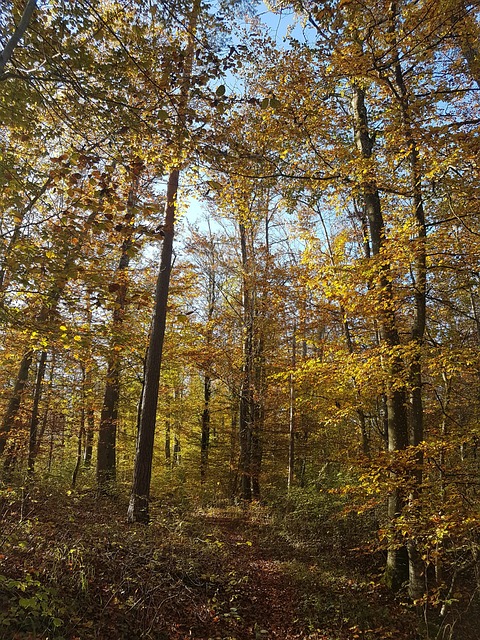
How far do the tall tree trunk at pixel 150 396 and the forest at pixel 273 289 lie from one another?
6cm

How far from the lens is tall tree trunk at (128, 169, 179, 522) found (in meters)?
8.32

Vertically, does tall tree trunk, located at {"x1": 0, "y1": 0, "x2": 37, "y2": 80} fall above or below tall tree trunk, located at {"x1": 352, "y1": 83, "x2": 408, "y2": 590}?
above

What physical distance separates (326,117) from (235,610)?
8.57m

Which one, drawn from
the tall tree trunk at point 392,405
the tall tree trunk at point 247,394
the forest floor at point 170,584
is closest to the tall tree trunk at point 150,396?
the forest floor at point 170,584

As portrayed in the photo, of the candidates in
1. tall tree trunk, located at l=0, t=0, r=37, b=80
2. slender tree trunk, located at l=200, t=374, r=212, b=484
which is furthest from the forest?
slender tree trunk, located at l=200, t=374, r=212, b=484

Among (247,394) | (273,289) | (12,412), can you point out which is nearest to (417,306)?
(273,289)

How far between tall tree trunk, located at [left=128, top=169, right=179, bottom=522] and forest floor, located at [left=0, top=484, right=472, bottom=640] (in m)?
0.51

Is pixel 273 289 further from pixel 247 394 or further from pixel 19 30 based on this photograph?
pixel 19 30

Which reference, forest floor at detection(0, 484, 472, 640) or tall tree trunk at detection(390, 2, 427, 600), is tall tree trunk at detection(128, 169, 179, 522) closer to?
forest floor at detection(0, 484, 472, 640)

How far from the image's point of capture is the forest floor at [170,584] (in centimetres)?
433

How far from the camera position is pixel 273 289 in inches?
460

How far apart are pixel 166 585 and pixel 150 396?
4.10 meters

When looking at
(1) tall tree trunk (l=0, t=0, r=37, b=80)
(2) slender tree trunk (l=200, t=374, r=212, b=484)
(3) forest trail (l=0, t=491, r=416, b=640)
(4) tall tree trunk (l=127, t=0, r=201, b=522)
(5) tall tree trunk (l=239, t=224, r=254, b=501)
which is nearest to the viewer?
(1) tall tree trunk (l=0, t=0, r=37, b=80)

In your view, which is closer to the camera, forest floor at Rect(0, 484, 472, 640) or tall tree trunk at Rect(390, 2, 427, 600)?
forest floor at Rect(0, 484, 472, 640)
